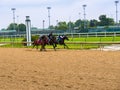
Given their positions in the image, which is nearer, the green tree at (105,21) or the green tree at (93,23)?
the green tree at (105,21)

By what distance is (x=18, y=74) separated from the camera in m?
13.2

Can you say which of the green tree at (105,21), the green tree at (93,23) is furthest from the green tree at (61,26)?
the green tree at (105,21)

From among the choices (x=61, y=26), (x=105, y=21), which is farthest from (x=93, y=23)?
(x=61, y=26)

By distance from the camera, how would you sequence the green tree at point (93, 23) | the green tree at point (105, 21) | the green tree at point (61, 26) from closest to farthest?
Answer: the green tree at point (61, 26)
the green tree at point (105, 21)
the green tree at point (93, 23)

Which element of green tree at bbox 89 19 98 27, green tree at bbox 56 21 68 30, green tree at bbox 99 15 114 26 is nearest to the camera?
green tree at bbox 56 21 68 30

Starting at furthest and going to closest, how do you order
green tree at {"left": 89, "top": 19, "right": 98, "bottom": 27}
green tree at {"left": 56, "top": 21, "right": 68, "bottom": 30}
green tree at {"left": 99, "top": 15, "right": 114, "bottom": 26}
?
1. green tree at {"left": 89, "top": 19, "right": 98, "bottom": 27}
2. green tree at {"left": 99, "top": 15, "right": 114, "bottom": 26}
3. green tree at {"left": 56, "top": 21, "right": 68, "bottom": 30}

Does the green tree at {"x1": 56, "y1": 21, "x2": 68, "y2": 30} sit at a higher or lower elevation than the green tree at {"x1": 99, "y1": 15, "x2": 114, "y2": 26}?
lower

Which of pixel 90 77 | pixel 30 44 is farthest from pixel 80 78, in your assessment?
pixel 30 44

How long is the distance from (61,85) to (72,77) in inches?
64.7

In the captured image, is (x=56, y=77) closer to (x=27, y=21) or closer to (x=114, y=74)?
(x=114, y=74)

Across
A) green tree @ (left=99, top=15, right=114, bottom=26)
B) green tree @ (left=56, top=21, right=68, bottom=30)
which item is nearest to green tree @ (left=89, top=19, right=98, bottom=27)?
green tree @ (left=99, top=15, right=114, bottom=26)

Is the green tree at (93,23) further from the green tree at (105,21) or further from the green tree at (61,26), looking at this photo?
the green tree at (61,26)

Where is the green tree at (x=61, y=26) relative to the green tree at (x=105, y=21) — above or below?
below

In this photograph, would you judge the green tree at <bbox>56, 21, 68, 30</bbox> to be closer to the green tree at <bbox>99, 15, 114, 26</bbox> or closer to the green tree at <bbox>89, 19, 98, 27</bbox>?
the green tree at <bbox>89, 19, 98, 27</bbox>
